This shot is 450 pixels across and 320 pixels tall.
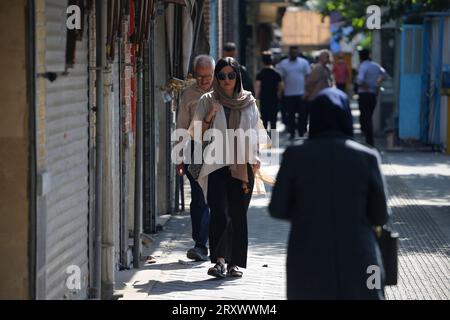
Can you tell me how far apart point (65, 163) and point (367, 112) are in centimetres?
1499

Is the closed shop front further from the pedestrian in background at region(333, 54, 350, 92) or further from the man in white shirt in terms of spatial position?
the pedestrian in background at region(333, 54, 350, 92)

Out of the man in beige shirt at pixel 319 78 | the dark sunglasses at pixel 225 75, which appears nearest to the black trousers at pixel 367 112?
the man in beige shirt at pixel 319 78

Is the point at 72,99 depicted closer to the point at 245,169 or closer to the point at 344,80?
the point at 245,169

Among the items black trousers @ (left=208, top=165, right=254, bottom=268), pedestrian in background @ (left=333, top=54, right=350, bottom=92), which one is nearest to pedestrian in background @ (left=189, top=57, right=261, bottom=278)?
black trousers @ (left=208, top=165, right=254, bottom=268)

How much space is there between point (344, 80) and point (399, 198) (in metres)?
15.4

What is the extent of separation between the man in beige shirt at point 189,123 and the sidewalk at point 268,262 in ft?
0.56

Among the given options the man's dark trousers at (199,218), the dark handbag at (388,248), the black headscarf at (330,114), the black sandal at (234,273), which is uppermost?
the black headscarf at (330,114)

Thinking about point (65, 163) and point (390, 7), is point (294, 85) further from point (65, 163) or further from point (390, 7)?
point (65, 163)

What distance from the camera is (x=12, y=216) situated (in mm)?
6773

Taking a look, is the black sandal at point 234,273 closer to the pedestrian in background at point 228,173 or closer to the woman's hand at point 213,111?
the pedestrian in background at point 228,173

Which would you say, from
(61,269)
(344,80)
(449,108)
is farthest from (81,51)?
(344,80)

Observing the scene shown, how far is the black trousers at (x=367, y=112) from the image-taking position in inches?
867

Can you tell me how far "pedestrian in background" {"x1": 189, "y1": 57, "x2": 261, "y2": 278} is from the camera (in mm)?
9781

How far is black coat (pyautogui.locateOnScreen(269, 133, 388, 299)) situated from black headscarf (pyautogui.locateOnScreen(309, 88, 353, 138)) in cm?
5
